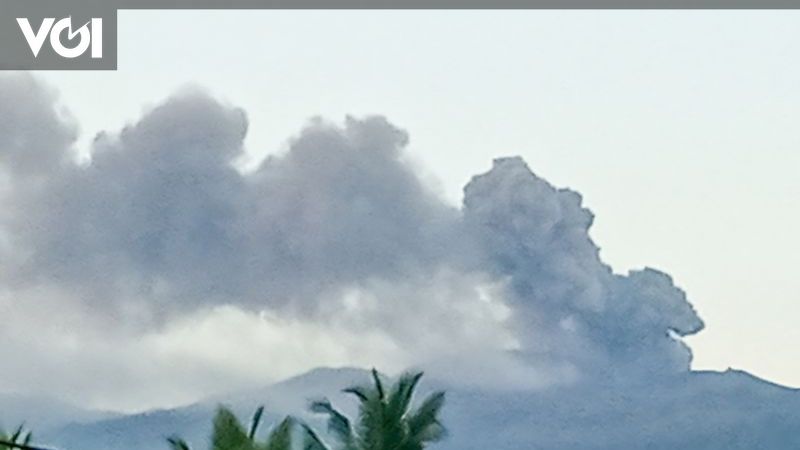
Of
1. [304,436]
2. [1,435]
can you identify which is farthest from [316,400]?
[1,435]

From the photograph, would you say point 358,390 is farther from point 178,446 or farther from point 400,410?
point 178,446

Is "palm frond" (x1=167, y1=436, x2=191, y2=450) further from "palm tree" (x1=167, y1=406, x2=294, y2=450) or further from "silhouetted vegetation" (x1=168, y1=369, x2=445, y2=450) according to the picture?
"palm tree" (x1=167, y1=406, x2=294, y2=450)

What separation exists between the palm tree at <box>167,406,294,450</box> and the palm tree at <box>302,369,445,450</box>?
6.04 feet

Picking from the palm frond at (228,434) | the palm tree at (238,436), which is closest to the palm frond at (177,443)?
the palm tree at (238,436)

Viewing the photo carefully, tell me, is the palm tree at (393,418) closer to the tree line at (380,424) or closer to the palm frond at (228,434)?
the tree line at (380,424)

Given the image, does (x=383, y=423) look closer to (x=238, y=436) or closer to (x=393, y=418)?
(x=393, y=418)

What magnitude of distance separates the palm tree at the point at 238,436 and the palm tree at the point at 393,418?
184 centimetres

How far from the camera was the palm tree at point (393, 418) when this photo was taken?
47.8m

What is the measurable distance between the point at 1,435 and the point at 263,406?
756 cm

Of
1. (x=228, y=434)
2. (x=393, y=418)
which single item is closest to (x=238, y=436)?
(x=228, y=434)

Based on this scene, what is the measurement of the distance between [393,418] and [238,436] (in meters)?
3.96

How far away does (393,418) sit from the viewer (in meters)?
47.9

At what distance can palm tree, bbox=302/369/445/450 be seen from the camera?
1881 inches

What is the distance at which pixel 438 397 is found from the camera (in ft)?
157
